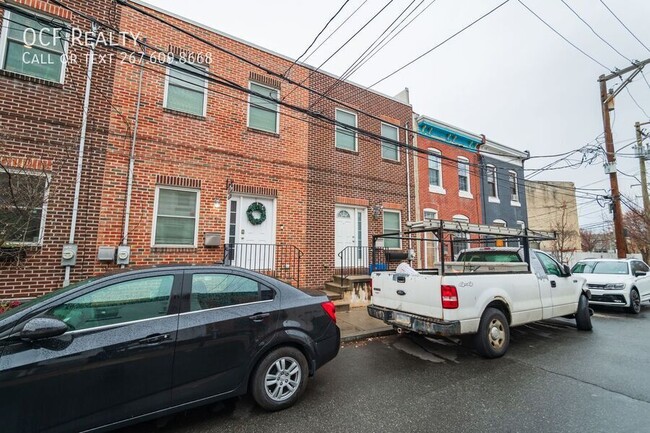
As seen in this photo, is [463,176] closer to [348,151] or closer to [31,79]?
[348,151]

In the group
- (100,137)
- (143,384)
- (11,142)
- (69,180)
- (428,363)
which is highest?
(100,137)

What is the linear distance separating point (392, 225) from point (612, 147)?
9.31 meters

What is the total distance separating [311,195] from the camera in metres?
9.30

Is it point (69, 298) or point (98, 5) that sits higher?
point (98, 5)

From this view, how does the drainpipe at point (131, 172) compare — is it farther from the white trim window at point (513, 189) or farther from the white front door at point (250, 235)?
the white trim window at point (513, 189)

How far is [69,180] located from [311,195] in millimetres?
5690

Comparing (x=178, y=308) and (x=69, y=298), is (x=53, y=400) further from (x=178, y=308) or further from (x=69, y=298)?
(x=178, y=308)

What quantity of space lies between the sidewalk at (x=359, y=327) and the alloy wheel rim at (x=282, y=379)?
7.66 ft

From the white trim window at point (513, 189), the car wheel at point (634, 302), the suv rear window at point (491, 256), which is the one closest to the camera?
the suv rear window at point (491, 256)

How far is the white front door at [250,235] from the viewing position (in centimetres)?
800

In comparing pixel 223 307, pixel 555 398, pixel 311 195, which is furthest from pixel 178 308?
pixel 311 195

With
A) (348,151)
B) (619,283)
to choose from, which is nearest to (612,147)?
(619,283)

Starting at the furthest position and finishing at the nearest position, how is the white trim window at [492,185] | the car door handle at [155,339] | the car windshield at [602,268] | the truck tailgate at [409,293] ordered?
the white trim window at [492,185], the car windshield at [602,268], the truck tailgate at [409,293], the car door handle at [155,339]

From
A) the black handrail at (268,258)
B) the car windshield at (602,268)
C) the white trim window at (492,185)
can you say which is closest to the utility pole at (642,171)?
the white trim window at (492,185)
